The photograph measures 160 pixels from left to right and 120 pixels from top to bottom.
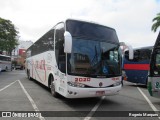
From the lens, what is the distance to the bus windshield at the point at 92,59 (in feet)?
28.3

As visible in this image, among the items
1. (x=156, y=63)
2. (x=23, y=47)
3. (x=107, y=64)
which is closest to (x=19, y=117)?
(x=107, y=64)

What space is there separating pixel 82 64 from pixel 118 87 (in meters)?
1.82

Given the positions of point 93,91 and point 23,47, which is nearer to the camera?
point 93,91

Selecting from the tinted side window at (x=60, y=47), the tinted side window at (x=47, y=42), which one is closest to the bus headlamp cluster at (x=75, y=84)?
the tinted side window at (x=60, y=47)

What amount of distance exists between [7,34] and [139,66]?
30.3m

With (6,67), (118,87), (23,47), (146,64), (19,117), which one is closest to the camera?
(19,117)

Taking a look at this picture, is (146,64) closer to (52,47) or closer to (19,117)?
(52,47)

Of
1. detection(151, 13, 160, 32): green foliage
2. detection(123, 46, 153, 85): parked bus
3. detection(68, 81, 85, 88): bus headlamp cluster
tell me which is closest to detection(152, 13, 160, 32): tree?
detection(151, 13, 160, 32): green foliage

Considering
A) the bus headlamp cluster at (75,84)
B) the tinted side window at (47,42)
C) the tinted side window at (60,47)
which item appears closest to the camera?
the bus headlamp cluster at (75,84)

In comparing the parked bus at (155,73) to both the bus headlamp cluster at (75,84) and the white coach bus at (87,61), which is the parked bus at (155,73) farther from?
the bus headlamp cluster at (75,84)

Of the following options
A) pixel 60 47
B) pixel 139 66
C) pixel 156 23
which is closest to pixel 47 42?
pixel 60 47

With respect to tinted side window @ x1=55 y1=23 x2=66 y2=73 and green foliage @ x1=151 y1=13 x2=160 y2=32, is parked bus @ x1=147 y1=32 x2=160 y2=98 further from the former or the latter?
green foliage @ x1=151 y1=13 x2=160 y2=32

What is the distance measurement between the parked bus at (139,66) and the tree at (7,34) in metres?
27.3

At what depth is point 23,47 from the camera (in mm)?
92375
